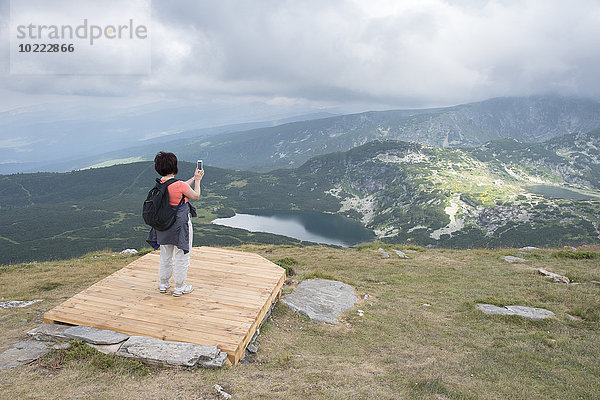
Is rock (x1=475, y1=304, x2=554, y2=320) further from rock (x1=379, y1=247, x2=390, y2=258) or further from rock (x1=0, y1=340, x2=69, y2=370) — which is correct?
rock (x1=0, y1=340, x2=69, y2=370)

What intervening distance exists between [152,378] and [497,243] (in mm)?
190637

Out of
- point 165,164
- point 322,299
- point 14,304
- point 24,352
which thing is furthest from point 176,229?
point 14,304

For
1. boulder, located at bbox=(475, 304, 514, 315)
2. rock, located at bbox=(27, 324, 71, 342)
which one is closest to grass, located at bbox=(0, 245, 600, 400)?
boulder, located at bbox=(475, 304, 514, 315)

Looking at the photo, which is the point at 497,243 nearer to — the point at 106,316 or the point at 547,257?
the point at 547,257

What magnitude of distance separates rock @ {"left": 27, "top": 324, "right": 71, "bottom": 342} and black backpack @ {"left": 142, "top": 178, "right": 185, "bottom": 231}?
3265 mm

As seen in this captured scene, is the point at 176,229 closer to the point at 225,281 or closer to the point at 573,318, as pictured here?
the point at 225,281

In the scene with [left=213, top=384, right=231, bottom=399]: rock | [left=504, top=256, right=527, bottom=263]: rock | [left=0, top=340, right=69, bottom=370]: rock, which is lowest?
[left=504, top=256, right=527, bottom=263]: rock

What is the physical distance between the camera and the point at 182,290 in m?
9.65

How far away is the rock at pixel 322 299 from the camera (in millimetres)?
10977

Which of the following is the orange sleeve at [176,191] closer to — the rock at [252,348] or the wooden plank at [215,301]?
the wooden plank at [215,301]

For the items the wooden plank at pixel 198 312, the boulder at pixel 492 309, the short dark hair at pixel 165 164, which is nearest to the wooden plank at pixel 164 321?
the wooden plank at pixel 198 312

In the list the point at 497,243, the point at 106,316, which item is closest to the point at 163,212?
the point at 106,316

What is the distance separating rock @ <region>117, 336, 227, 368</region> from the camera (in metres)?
6.63

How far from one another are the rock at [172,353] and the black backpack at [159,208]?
288 cm
